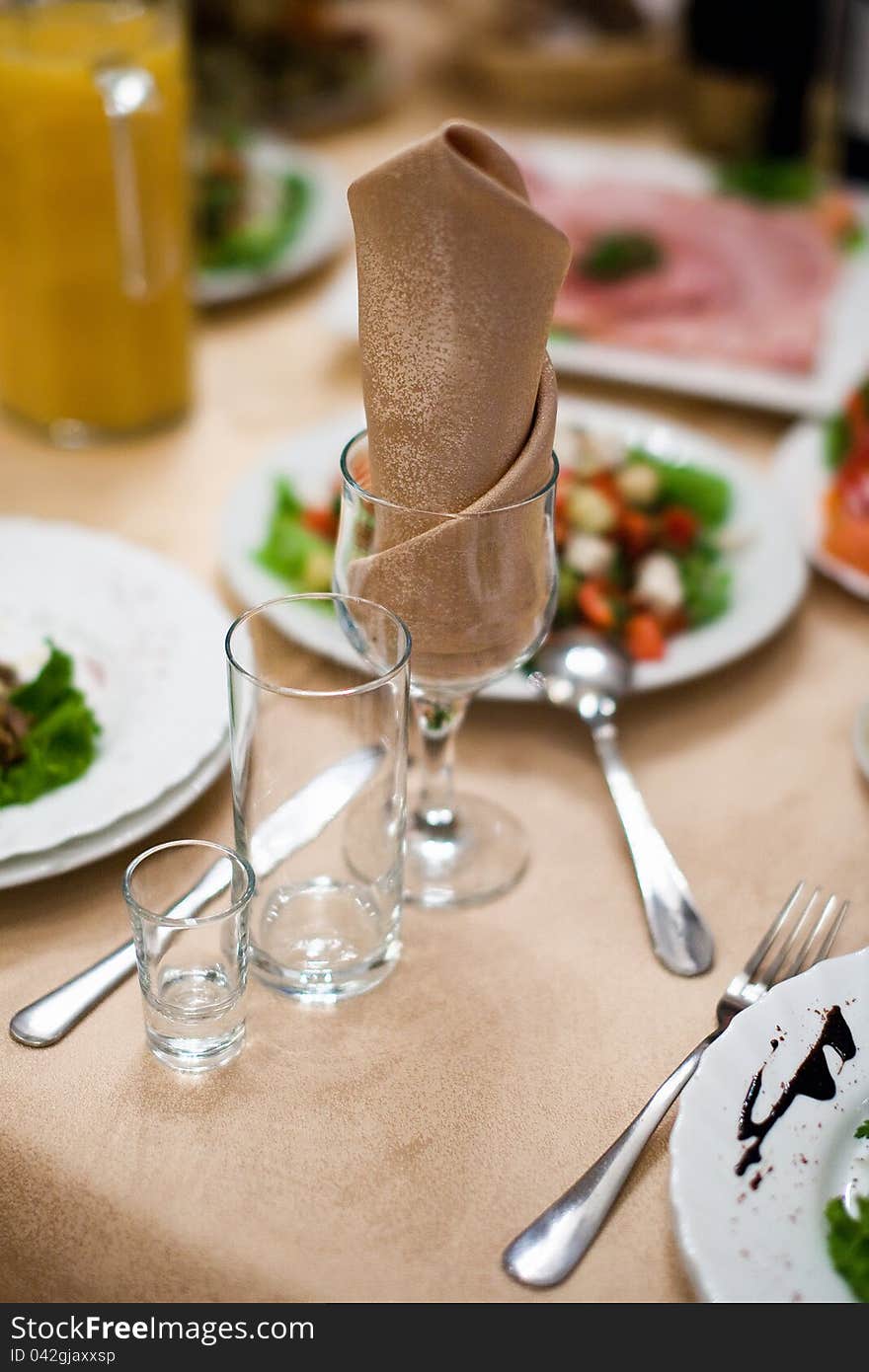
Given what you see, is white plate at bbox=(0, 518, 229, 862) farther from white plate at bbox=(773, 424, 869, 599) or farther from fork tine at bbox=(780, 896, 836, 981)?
white plate at bbox=(773, 424, 869, 599)

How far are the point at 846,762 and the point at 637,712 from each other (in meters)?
0.16

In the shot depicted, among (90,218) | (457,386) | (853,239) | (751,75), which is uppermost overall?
(457,386)

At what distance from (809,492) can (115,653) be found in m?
0.68

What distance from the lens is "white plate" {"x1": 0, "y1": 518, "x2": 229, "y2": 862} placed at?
33.4 inches

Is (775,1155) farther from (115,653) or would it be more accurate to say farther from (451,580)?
(115,653)

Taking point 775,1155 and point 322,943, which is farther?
point 322,943

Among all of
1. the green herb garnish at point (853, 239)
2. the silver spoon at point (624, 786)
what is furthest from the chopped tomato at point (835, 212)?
the silver spoon at point (624, 786)

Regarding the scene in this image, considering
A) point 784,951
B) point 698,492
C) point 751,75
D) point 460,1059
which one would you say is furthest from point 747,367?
point 460,1059

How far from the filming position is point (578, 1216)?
0.66 m

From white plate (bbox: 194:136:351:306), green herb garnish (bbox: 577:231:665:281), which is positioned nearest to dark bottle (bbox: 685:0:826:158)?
green herb garnish (bbox: 577:231:665:281)

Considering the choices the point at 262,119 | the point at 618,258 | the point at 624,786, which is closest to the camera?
the point at 624,786

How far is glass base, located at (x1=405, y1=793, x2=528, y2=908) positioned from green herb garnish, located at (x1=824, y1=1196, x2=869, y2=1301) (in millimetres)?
309

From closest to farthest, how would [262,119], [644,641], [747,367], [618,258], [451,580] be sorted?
[451,580], [644,641], [747,367], [618,258], [262,119]

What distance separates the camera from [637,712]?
1.05 metres
